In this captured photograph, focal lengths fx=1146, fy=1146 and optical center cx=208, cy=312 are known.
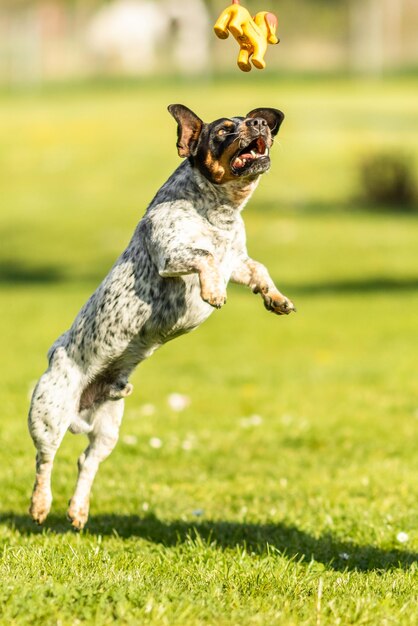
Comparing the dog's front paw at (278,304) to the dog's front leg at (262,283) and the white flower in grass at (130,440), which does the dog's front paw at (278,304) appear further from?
the white flower in grass at (130,440)

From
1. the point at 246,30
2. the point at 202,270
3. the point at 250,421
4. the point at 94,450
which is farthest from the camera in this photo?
the point at 250,421

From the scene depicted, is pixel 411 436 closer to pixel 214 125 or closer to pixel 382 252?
pixel 214 125

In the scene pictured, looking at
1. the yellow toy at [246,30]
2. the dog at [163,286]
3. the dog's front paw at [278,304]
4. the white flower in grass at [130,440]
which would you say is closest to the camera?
the yellow toy at [246,30]

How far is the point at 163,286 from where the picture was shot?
6.07 metres

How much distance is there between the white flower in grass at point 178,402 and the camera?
492 inches

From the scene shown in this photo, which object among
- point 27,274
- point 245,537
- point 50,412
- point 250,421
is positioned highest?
point 50,412

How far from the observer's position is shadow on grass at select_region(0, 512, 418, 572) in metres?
6.53

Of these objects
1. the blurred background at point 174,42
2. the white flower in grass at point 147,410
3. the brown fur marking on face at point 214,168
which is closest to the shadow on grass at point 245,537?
the brown fur marking on face at point 214,168

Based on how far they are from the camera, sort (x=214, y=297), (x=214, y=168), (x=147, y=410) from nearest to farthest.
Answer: (x=214, y=297), (x=214, y=168), (x=147, y=410)

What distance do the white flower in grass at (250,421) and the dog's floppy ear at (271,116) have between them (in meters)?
5.73

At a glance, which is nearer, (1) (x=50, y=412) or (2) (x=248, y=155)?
(2) (x=248, y=155)

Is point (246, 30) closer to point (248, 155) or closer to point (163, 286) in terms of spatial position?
point (248, 155)

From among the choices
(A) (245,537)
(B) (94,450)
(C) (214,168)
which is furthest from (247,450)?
(C) (214,168)

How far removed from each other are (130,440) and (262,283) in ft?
15.6
